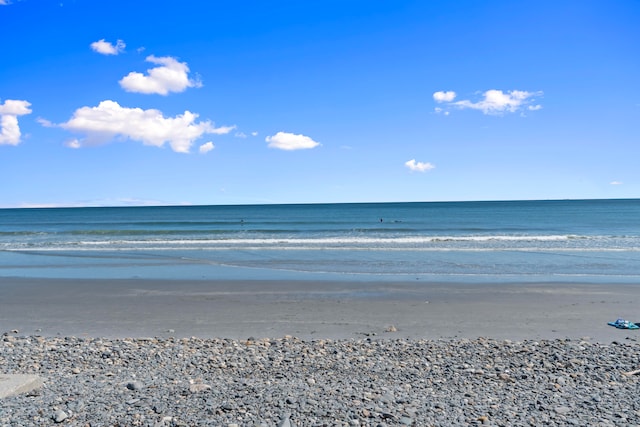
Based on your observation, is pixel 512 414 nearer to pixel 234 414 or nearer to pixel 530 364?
pixel 530 364

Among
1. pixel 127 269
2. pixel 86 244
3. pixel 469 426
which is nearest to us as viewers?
pixel 469 426

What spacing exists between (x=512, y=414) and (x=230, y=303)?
8.74 m

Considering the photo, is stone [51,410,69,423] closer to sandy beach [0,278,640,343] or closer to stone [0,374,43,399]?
stone [0,374,43,399]

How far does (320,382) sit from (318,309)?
5.58 metres

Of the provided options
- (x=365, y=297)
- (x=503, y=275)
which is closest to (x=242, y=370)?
(x=365, y=297)

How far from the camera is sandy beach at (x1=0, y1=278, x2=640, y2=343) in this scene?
33.0 feet

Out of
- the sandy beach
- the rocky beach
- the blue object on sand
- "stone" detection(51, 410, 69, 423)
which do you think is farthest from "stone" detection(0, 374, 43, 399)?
the blue object on sand

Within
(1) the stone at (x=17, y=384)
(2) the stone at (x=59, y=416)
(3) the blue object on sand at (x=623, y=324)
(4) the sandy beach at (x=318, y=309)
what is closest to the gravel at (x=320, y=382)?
(2) the stone at (x=59, y=416)

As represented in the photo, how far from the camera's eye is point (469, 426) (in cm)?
506

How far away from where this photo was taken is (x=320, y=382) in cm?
654

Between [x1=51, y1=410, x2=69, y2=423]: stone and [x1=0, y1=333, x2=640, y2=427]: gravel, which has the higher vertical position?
[x1=51, y1=410, x2=69, y2=423]: stone

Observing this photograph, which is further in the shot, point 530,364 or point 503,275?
point 503,275

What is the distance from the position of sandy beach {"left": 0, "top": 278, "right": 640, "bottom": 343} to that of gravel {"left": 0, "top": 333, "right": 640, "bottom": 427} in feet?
3.90

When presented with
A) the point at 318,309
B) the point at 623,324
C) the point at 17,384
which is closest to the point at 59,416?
the point at 17,384
